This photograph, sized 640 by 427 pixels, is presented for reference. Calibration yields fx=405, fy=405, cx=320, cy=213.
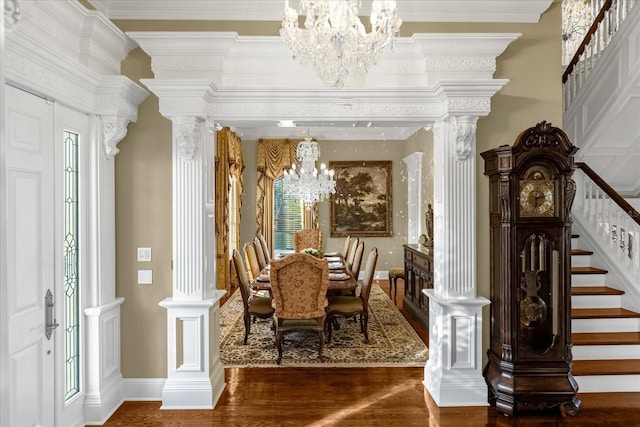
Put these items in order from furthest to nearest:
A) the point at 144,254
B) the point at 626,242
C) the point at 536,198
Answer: the point at 626,242 < the point at 144,254 < the point at 536,198

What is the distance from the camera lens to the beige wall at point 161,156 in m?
3.59

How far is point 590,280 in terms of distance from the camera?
4352 millimetres

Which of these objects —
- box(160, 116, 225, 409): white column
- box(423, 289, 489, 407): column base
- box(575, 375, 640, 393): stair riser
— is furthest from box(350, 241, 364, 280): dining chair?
box(575, 375, 640, 393): stair riser

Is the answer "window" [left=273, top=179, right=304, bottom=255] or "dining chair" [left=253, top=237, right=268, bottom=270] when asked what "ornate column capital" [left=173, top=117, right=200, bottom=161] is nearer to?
"dining chair" [left=253, top=237, right=268, bottom=270]

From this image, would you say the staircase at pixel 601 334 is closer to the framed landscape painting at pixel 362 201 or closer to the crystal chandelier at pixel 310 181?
the crystal chandelier at pixel 310 181

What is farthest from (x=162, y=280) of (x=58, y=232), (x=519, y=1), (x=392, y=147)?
(x=392, y=147)

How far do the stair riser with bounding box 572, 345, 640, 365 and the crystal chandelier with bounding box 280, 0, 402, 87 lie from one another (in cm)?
328

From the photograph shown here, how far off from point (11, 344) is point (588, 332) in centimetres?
470

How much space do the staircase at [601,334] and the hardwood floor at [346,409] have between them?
14cm

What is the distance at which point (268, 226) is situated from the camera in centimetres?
934

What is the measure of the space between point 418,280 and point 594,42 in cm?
376

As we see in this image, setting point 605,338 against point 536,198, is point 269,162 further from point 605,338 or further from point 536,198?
point 605,338

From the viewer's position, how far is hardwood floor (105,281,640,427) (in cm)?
321

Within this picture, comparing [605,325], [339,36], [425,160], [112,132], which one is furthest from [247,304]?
[425,160]
